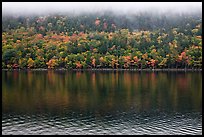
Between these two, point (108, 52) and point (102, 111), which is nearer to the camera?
point (102, 111)

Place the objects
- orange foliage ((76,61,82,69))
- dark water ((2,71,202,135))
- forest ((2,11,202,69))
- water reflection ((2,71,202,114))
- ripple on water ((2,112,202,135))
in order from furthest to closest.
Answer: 1. orange foliage ((76,61,82,69))
2. forest ((2,11,202,69))
3. water reflection ((2,71,202,114))
4. dark water ((2,71,202,135))
5. ripple on water ((2,112,202,135))

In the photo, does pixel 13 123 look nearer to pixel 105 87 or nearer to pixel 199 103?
pixel 199 103

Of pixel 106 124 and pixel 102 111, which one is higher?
pixel 102 111

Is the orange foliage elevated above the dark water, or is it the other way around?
the orange foliage

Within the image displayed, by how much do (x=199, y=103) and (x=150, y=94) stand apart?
946cm

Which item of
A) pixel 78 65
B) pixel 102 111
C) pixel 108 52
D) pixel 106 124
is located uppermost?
pixel 108 52

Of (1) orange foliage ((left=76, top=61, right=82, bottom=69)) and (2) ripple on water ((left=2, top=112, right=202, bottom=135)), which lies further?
(1) orange foliage ((left=76, top=61, right=82, bottom=69))

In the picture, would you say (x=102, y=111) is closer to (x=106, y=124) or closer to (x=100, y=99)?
(x=106, y=124)

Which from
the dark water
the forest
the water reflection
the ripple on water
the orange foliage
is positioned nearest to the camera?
the ripple on water

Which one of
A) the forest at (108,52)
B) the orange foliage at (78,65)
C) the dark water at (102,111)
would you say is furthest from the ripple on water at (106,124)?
the orange foliage at (78,65)

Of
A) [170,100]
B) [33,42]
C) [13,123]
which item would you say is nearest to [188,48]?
[33,42]

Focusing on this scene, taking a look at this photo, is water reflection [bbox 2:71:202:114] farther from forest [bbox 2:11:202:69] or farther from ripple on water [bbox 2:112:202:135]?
forest [bbox 2:11:202:69]

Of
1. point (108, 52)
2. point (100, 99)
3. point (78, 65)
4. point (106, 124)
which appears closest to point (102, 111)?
point (106, 124)

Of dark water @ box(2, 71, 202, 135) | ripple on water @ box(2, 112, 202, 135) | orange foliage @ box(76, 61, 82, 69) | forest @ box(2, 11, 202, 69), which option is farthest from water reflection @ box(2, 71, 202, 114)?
orange foliage @ box(76, 61, 82, 69)
